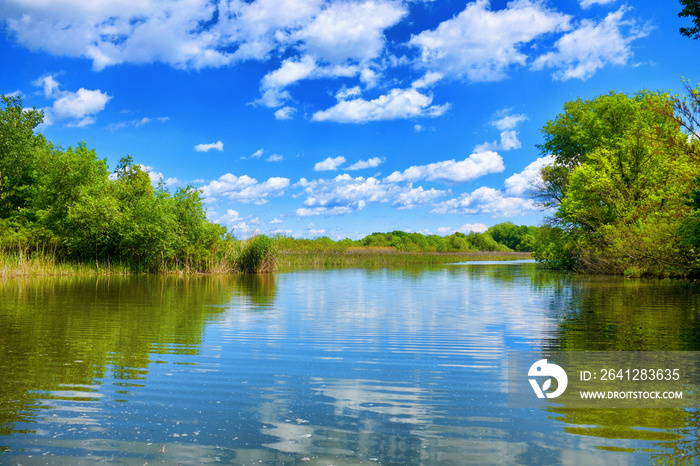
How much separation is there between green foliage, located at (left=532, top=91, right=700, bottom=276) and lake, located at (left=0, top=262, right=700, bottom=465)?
1683 cm

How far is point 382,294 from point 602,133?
32.0 meters

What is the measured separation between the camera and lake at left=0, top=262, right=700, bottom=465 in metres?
4.34

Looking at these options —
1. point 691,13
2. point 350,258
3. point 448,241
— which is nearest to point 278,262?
point 350,258

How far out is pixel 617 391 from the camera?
627 cm

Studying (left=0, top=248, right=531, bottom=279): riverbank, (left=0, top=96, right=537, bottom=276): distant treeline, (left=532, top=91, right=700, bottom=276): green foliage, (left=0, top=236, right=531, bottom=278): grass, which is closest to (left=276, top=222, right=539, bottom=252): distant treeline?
(left=0, top=248, right=531, bottom=279): riverbank

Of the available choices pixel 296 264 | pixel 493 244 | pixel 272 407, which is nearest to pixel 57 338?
pixel 272 407

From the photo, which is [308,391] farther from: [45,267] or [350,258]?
[350,258]

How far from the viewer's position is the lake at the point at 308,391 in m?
Result: 4.34

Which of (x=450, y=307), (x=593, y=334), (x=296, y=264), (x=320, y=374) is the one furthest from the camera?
(x=296, y=264)

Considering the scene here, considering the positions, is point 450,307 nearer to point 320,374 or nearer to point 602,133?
point 320,374

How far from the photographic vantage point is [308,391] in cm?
623

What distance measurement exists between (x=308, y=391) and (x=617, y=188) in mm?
37448

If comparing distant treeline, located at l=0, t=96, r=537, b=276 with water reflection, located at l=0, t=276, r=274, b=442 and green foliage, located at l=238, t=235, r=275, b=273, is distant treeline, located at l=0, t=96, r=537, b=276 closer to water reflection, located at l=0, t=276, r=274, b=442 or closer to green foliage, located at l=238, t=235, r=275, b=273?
green foliage, located at l=238, t=235, r=275, b=273

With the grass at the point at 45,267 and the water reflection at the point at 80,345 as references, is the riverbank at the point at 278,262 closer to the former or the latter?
the grass at the point at 45,267
